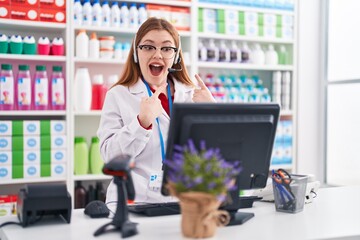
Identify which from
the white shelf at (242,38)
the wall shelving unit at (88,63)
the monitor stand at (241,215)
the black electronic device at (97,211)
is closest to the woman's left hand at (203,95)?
the monitor stand at (241,215)

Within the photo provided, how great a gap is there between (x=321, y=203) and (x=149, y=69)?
100 centimetres

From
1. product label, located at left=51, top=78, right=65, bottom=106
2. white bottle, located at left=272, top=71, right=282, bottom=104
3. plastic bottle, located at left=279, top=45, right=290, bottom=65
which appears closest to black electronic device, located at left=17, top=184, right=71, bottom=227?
product label, located at left=51, top=78, right=65, bottom=106

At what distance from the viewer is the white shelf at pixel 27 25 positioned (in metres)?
3.37

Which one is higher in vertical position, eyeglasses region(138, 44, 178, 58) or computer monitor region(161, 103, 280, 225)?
eyeglasses region(138, 44, 178, 58)

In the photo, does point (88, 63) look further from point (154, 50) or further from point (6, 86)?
point (154, 50)

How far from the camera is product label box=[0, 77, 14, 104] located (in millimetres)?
3340

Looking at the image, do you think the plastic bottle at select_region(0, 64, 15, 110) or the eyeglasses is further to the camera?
A: the plastic bottle at select_region(0, 64, 15, 110)

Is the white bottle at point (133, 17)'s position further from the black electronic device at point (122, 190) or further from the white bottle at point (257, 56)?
the black electronic device at point (122, 190)

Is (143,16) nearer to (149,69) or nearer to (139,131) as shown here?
(149,69)

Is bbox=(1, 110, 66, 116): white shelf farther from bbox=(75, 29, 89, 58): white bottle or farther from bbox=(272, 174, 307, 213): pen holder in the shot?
bbox=(272, 174, 307, 213): pen holder

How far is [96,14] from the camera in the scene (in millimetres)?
3604

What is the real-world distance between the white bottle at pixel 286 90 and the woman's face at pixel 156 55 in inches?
87.7

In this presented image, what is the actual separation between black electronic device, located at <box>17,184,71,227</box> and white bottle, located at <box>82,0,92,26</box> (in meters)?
2.19

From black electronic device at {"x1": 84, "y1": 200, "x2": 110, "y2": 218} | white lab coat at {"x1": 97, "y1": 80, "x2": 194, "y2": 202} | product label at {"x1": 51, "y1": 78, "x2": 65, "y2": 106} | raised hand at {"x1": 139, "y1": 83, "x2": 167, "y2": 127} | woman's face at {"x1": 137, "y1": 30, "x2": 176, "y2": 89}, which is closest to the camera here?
black electronic device at {"x1": 84, "y1": 200, "x2": 110, "y2": 218}
